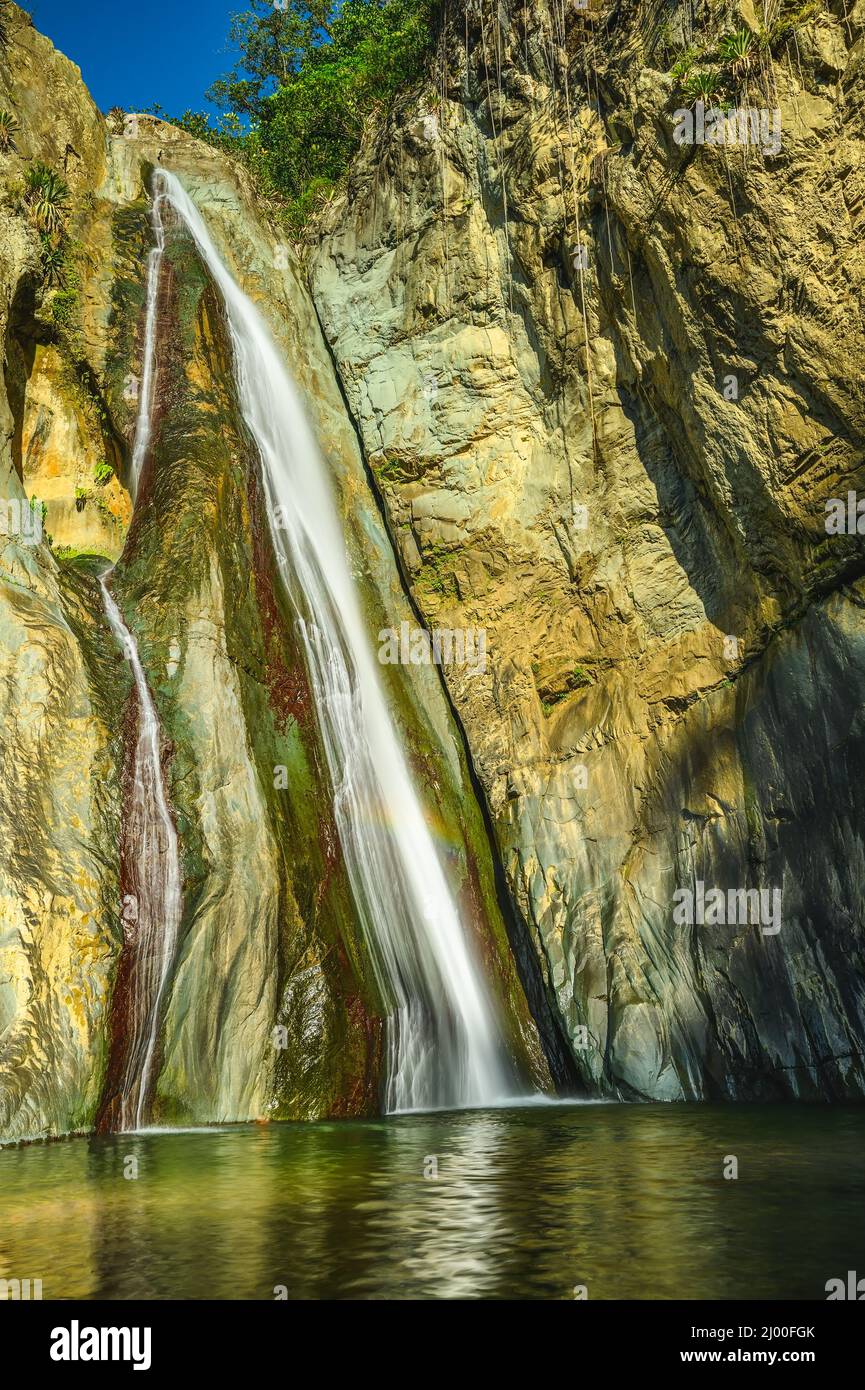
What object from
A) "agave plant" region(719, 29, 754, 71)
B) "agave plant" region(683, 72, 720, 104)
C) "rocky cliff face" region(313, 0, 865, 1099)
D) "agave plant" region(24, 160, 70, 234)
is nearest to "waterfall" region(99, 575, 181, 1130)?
"rocky cliff face" region(313, 0, 865, 1099)

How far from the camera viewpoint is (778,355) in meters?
15.2

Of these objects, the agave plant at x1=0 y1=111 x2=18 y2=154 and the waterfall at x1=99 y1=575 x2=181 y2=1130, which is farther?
the agave plant at x1=0 y1=111 x2=18 y2=154

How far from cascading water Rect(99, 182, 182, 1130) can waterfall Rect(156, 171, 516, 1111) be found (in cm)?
288

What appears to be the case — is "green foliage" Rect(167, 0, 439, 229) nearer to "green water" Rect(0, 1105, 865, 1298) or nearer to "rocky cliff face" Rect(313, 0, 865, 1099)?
"rocky cliff face" Rect(313, 0, 865, 1099)

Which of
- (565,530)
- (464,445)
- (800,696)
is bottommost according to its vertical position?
(800,696)

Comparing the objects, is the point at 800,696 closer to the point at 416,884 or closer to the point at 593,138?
the point at 416,884

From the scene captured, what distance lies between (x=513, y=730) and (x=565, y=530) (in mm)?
3566

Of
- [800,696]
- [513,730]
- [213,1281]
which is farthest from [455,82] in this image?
[213,1281]

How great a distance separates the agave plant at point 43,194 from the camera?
834 inches

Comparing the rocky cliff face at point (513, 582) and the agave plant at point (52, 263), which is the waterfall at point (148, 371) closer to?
the rocky cliff face at point (513, 582)

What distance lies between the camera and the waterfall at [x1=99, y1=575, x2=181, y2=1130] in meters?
12.8

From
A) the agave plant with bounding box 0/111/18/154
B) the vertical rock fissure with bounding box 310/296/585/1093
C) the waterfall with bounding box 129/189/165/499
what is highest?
the agave plant with bounding box 0/111/18/154

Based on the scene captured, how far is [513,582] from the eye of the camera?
1969 centimetres

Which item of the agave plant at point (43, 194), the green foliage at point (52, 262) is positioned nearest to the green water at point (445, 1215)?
the green foliage at point (52, 262)
